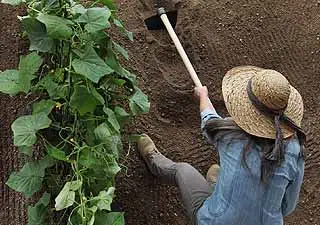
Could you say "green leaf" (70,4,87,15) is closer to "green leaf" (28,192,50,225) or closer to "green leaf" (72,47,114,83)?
"green leaf" (72,47,114,83)

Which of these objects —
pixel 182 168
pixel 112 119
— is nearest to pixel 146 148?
pixel 182 168

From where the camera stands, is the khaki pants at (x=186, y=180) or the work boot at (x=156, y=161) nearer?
the khaki pants at (x=186, y=180)

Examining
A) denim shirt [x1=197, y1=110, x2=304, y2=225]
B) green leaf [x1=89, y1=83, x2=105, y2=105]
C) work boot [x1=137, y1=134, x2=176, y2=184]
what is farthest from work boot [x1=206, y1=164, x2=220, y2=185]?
green leaf [x1=89, y1=83, x2=105, y2=105]

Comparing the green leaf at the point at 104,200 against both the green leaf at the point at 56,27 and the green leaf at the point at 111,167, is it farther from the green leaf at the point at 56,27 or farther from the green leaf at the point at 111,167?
the green leaf at the point at 56,27

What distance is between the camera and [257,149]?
6.73 ft

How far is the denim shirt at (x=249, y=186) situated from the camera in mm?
2059

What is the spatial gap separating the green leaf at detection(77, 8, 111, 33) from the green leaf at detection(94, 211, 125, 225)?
65 centimetres

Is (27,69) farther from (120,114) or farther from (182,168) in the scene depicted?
(182,168)

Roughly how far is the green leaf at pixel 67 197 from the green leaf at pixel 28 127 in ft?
0.69

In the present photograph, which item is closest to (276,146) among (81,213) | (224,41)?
(81,213)

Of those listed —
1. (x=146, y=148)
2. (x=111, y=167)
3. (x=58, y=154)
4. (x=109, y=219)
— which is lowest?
(x=146, y=148)

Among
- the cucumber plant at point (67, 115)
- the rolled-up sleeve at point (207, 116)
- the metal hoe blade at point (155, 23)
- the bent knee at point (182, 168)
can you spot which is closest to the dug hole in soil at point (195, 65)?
the metal hoe blade at point (155, 23)

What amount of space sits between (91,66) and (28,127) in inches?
12.1

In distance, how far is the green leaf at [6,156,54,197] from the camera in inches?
87.0
